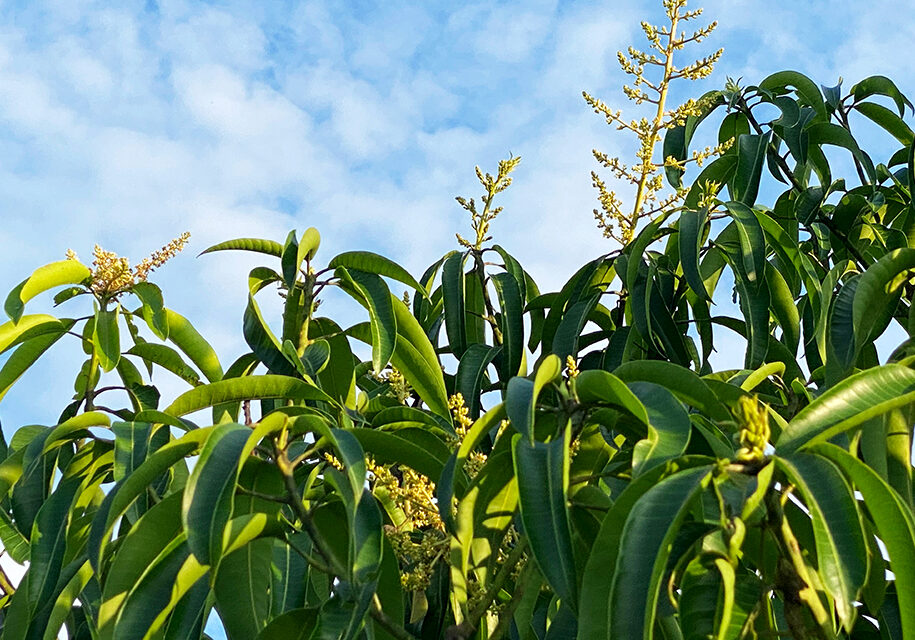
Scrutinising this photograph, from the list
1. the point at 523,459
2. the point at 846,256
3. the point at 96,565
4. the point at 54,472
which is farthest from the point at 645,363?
the point at 846,256

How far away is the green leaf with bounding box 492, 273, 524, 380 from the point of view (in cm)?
185

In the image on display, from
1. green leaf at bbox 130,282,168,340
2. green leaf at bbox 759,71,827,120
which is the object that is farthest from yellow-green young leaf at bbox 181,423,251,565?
green leaf at bbox 759,71,827,120

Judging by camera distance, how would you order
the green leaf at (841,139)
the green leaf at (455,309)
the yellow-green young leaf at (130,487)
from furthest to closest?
the green leaf at (841,139) → the green leaf at (455,309) → the yellow-green young leaf at (130,487)

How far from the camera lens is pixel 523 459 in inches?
41.4

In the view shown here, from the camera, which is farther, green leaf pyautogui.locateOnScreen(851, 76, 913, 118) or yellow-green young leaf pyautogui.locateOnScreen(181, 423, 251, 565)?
green leaf pyautogui.locateOnScreen(851, 76, 913, 118)

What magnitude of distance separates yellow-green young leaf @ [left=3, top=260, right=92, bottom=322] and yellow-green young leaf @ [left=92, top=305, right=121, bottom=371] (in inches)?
2.7

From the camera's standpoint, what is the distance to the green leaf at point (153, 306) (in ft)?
5.83

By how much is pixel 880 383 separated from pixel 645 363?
24 cm

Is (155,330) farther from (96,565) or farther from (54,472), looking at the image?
(96,565)

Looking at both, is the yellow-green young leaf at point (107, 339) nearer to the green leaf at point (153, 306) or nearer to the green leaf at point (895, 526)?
the green leaf at point (153, 306)

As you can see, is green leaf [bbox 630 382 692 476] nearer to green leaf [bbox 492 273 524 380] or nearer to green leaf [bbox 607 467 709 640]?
green leaf [bbox 607 467 709 640]

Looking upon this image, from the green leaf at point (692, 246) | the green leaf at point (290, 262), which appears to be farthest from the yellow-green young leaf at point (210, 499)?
the green leaf at point (692, 246)

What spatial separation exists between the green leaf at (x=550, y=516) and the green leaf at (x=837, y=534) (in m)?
0.20

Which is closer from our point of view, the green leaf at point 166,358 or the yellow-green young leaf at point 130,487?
the yellow-green young leaf at point 130,487
